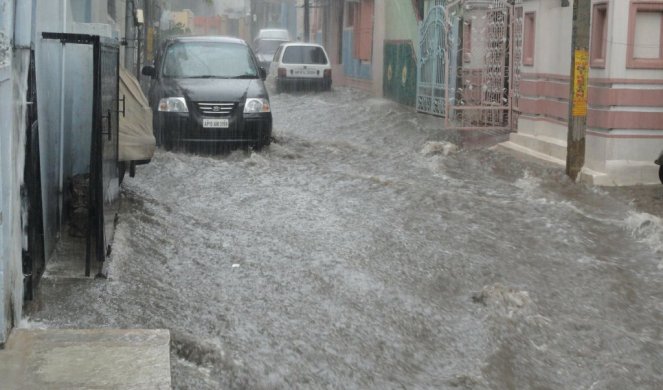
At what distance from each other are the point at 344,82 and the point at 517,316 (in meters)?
26.0

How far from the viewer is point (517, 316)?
22.1 feet

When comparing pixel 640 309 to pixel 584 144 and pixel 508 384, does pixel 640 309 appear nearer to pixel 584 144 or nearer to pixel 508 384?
pixel 508 384

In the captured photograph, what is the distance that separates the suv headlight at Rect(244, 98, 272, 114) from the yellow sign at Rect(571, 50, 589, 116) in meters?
4.53

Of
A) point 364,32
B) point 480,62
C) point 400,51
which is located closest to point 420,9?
point 400,51

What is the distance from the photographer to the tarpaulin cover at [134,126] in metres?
9.00

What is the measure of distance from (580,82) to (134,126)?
16.8 ft

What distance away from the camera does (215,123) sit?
13.6m

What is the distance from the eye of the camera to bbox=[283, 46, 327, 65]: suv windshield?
2852cm

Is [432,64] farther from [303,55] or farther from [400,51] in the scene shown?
[303,55]

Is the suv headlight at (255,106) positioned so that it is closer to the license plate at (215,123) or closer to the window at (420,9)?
the license plate at (215,123)

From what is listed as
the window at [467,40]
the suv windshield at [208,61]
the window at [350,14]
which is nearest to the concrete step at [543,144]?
the window at [467,40]

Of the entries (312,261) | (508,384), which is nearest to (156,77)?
(312,261)

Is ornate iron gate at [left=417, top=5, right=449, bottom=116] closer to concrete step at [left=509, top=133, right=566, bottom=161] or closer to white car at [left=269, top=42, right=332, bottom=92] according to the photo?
concrete step at [left=509, top=133, right=566, bottom=161]

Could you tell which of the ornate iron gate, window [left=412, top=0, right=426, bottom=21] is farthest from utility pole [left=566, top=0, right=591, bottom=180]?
window [left=412, top=0, right=426, bottom=21]
